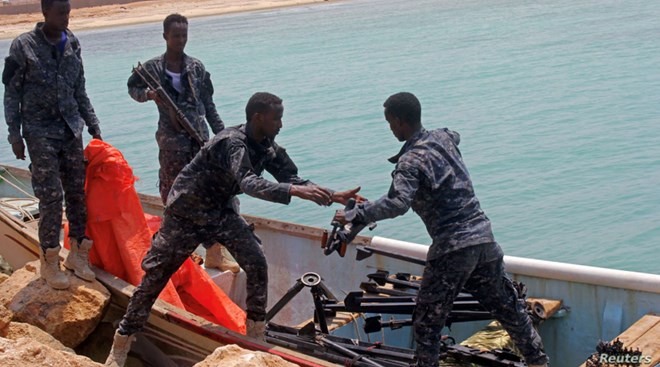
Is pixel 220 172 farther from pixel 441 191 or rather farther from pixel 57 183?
pixel 57 183

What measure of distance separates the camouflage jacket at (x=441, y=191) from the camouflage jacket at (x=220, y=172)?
778 mm

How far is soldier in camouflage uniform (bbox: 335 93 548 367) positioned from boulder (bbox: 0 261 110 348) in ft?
8.50

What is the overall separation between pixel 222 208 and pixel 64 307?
5.64ft

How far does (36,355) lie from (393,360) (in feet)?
6.89

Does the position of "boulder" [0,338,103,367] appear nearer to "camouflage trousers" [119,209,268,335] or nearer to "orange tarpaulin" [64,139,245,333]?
"camouflage trousers" [119,209,268,335]

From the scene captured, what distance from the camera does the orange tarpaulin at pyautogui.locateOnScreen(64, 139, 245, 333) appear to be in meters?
6.95

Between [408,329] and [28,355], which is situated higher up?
[28,355]

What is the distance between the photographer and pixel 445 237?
17.0 feet

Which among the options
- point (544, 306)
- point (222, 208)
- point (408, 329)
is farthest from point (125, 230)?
point (544, 306)

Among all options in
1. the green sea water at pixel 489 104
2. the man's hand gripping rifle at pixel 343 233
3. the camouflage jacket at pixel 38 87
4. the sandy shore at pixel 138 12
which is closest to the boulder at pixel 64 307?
the camouflage jacket at pixel 38 87

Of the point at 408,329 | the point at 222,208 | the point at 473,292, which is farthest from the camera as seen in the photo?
the point at 408,329

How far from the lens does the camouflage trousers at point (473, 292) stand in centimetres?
523

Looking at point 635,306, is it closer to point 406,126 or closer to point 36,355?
point 406,126

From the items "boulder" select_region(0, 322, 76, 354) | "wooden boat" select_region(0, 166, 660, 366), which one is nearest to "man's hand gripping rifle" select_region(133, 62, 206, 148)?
"wooden boat" select_region(0, 166, 660, 366)
